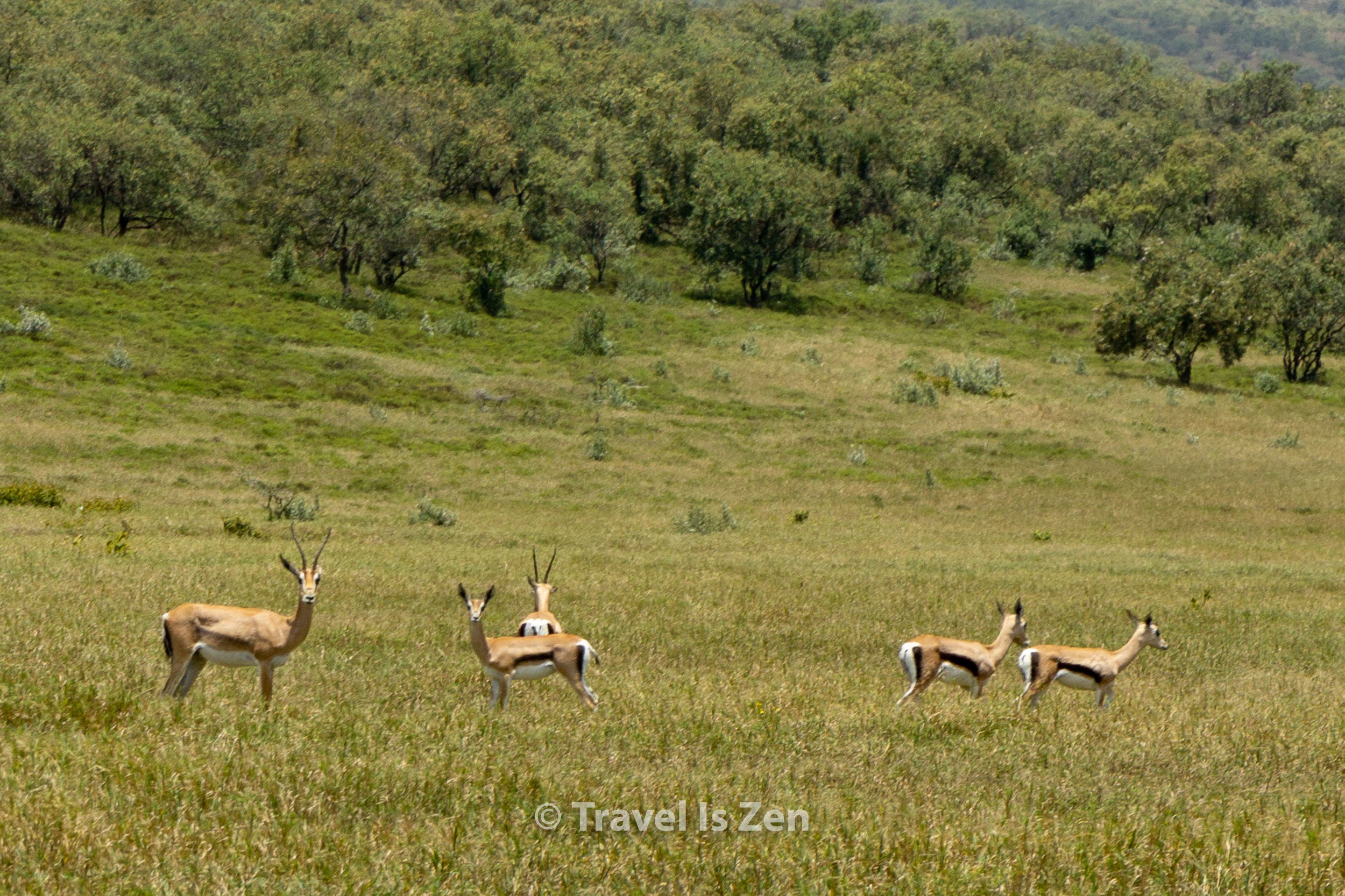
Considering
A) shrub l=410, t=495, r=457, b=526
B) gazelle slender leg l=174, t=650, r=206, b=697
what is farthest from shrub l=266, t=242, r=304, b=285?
gazelle slender leg l=174, t=650, r=206, b=697

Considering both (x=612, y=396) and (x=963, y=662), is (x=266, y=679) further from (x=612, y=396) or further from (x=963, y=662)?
(x=612, y=396)

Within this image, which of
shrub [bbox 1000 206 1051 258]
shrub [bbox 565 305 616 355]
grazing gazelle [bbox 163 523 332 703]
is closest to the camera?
grazing gazelle [bbox 163 523 332 703]

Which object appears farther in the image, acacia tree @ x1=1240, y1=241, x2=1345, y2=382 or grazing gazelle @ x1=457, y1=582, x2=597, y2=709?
acacia tree @ x1=1240, y1=241, x2=1345, y2=382

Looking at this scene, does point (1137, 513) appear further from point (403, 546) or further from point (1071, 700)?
point (1071, 700)

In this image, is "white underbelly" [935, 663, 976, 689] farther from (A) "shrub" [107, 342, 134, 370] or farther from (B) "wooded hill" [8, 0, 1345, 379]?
(B) "wooded hill" [8, 0, 1345, 379]

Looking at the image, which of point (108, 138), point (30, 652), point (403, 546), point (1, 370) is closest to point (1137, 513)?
point (403, 546)

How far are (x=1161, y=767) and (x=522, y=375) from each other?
158ft

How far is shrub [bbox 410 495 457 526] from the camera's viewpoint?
3077 cm

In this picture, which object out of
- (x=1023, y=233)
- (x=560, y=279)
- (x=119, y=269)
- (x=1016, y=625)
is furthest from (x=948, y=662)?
(x=1023, y=233)

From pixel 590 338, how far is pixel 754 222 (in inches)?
1030

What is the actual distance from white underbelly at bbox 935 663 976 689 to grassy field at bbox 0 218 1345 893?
723mm

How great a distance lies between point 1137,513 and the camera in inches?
1473

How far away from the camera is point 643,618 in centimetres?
1689

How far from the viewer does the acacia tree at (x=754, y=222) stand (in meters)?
83.4
